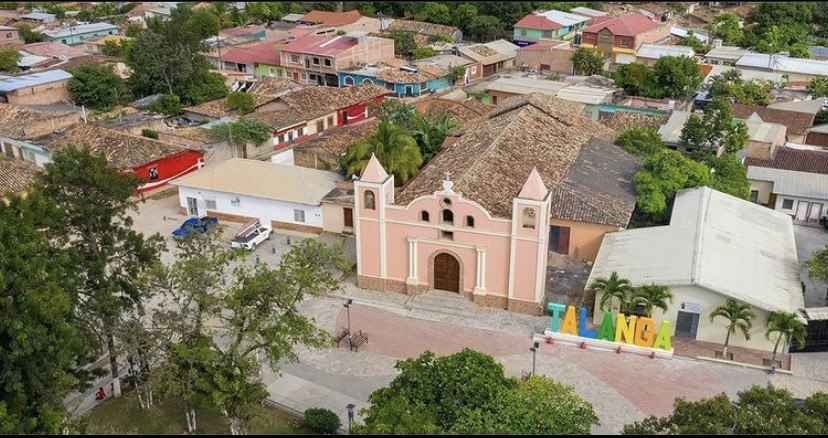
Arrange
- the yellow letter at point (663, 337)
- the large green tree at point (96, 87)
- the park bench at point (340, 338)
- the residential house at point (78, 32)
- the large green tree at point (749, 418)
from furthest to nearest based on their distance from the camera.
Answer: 1. the residential house at point (78, 32)
2. the large green tree at point (96, 87)
3. the park bench at point (340, 338)
4. the yellow letter at point (663, 337)
5. the large green tree at point (749, 418)

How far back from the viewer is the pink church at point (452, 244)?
103 ft

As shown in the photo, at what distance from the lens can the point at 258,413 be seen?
25.1 metres

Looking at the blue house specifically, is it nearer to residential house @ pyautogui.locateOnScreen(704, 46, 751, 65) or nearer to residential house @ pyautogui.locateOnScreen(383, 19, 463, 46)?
residential house @ pyautogui.locateOnScreen(383, 19, 463, 46)

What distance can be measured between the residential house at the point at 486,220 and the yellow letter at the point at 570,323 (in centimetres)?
218

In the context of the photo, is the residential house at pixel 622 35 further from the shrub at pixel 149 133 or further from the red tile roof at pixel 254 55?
the shrub at pixel 149 133

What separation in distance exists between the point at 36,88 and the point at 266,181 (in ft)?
118

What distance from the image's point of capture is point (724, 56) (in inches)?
3155

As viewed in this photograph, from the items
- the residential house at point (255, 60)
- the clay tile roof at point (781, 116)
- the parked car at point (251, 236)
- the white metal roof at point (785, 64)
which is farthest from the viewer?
the residential house at point (255, 60)

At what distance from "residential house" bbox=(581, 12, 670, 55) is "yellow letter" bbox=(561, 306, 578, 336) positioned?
59996 millimetres

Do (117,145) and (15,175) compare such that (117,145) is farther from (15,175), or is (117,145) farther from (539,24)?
(539,24)

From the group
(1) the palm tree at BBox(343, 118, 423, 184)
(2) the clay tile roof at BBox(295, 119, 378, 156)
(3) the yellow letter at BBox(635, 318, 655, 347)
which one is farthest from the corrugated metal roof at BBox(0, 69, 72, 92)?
(3) the yellow letter at BBox(635, 318, 655, 347)

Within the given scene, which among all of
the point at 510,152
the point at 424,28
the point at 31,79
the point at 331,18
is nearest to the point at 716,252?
the point at 510,152

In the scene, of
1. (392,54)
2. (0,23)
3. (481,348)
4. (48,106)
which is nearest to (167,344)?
(481,348)

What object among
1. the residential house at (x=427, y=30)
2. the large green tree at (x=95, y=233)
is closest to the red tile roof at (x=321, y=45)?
the residential house at (x=427, y=30)
